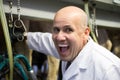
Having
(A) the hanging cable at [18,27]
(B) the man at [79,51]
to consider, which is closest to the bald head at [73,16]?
(B) the man at [79,51]

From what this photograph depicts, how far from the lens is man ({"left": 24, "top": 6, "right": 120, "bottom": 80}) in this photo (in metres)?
1.03

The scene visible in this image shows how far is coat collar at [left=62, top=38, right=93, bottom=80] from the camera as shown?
A: 1083 millimetres

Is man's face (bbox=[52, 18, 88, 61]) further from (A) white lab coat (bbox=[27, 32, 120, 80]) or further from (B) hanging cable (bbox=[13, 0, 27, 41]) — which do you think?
(B) hanging cable (bbox=[13, 0, 27, 41])

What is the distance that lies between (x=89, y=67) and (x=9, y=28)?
1.07 ft

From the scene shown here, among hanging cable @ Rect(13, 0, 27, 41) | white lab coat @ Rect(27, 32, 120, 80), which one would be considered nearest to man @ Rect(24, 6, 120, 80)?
white lab coat @ Rect(27, 32, 120, 80)

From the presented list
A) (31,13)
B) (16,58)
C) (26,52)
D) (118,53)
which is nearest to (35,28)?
(26,52)

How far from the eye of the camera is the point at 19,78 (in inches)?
47.3

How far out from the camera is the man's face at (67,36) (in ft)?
3.48

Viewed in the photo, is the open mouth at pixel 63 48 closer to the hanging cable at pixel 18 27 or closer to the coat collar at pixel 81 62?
the coat collar at pixel 81 62

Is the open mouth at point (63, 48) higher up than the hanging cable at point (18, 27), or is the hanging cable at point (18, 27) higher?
the hanging cable at point (18, 27)

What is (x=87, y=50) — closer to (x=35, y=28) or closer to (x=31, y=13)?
(x=31, y=13)

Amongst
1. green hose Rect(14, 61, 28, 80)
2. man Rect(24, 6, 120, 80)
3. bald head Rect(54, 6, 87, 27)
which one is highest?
bald head Rect(54, 6, 87, 27)

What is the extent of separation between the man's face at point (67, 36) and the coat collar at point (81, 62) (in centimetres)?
2

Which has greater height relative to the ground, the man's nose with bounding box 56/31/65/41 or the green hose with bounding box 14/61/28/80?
the man's nose with bounding box 56/31/65/41
